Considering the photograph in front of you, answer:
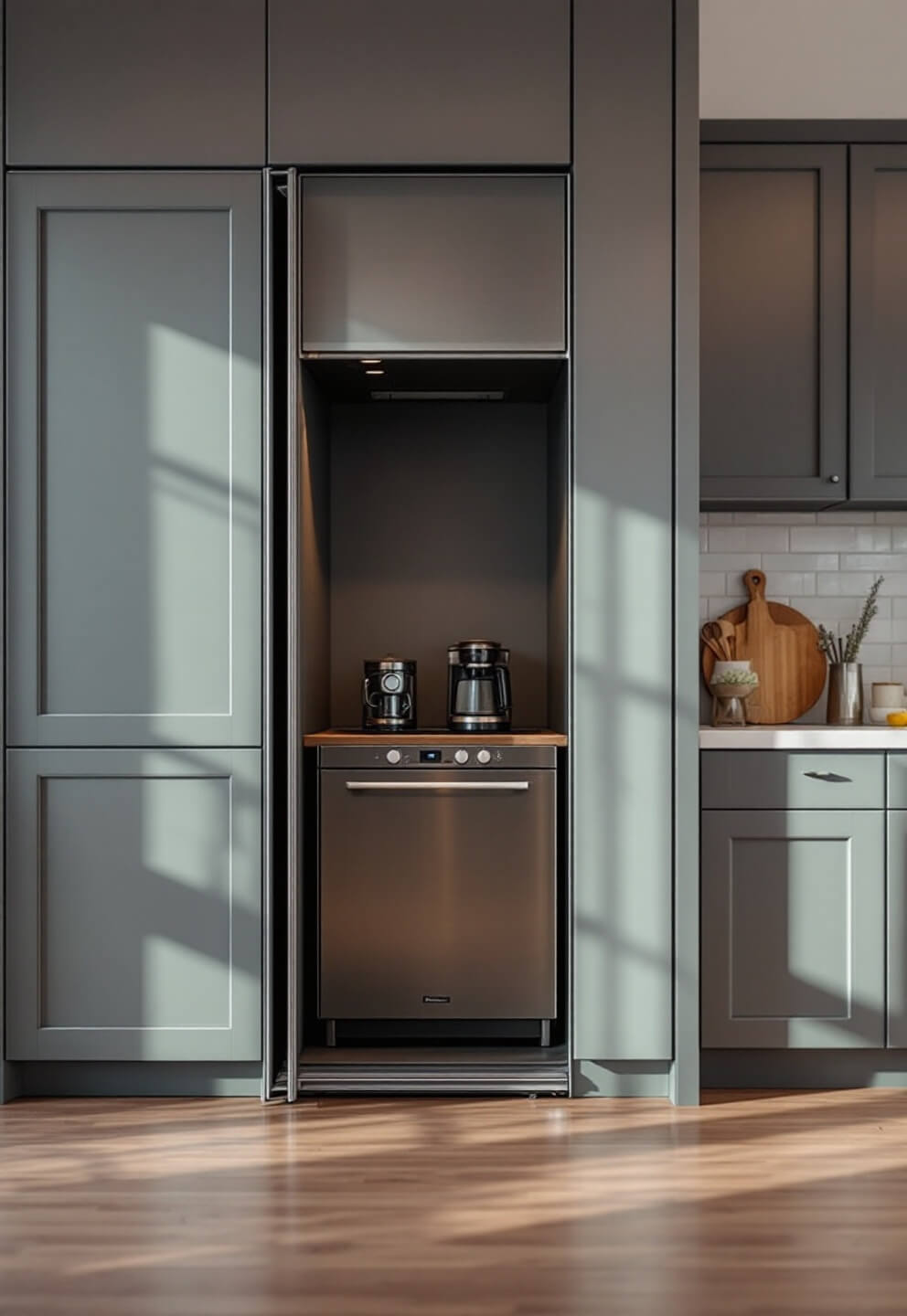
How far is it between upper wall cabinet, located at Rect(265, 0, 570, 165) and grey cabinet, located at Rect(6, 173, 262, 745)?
10.2 inches

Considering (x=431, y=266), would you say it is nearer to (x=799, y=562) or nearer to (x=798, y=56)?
(x=798, y=56)

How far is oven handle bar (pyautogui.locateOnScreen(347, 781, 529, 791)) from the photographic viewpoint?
10.6 ft

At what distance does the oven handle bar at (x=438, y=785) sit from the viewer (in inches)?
127

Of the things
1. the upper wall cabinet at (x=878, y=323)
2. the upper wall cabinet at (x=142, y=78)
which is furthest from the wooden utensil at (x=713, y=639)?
the upper wall cabinet at (x=142, y=78)

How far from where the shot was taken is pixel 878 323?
3.67 m

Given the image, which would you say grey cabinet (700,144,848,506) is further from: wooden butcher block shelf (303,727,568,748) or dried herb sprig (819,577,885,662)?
wooden butcher block shelf (303,727,568,748)

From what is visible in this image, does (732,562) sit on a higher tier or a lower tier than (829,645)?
higher

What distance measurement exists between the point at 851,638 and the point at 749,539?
430 millimetres

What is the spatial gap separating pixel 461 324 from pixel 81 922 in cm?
175

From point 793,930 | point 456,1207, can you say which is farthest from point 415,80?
point 456,1207

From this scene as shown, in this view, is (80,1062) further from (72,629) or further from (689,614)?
(689,614)

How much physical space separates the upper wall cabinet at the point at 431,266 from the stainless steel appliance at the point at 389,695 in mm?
854

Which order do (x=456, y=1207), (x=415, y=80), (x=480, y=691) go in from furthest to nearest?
(x=480, y=691) → (x=415, y=80) → (x=456, y=1207)

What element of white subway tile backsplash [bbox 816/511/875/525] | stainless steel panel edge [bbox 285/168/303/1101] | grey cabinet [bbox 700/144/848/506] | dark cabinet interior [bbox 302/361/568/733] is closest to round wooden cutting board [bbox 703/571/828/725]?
white subway tile backsplash [bbox 816/511/875/525]
